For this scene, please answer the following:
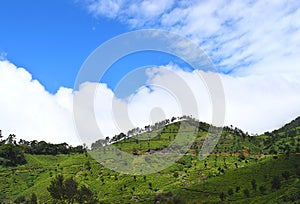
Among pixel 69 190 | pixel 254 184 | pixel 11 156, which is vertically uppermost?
pixel 11 156

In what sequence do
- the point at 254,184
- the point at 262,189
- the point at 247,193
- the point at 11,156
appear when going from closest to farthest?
1. the point at 247,193
2. the point at 262,189
3. the point at 254,184
4. the point at 11,156

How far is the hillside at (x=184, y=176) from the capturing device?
78.7m

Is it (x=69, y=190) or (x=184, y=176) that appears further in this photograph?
(x=184, y=176)

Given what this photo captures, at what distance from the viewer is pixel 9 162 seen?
14350cm

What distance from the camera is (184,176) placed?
114m

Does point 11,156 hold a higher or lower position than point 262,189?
higher

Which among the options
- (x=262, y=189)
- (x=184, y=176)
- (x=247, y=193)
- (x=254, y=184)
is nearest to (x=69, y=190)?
(x=247, y=193)

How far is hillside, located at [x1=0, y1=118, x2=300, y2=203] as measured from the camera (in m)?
78.7

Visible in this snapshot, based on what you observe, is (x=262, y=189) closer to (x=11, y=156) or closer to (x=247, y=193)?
(x=247, y=193)

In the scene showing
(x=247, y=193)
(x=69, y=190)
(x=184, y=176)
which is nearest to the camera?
(x=69, y=190)

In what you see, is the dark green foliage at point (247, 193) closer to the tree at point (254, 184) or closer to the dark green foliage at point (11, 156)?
the tree at point (254, 184)

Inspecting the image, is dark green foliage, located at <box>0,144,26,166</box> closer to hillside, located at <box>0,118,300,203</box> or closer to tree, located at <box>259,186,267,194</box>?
hillside, located at <box>0,118,300,203</box>

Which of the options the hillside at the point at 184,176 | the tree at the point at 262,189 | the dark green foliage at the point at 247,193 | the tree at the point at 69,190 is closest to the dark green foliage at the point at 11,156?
the hillside at the point at 184,176

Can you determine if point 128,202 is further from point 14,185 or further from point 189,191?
point 14,185
